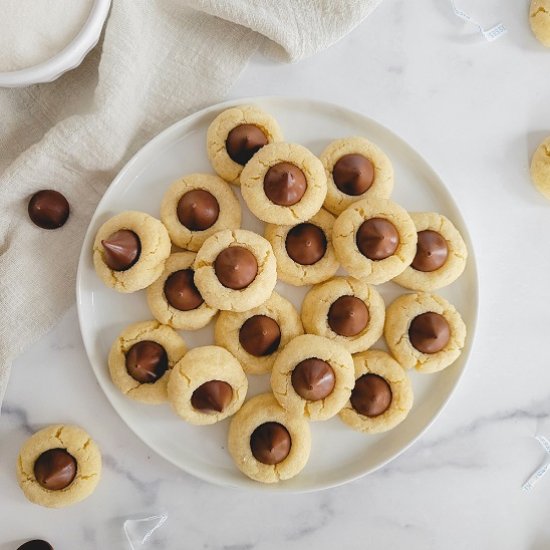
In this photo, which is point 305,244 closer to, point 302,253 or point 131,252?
point 302,253

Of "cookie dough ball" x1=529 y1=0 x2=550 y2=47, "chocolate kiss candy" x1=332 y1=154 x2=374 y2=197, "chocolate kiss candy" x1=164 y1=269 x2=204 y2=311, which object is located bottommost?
"chocolate kiss candy" x1=164 y1=269 x2=204 y2=311

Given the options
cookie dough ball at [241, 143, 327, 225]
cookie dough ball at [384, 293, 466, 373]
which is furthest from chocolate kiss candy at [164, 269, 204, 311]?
cookie dough ball at [384, 293, 466, 373]

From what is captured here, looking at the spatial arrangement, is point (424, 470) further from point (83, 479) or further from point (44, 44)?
point (44, 44)

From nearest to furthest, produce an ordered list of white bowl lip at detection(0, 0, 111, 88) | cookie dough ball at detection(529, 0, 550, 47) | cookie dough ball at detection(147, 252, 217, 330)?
white bowl lip at detection(0, 0, 111, 88), cookie dough ball at detection(147, 252, 217, 330), cookie dough ball at detection(529, 0, 550, 47)

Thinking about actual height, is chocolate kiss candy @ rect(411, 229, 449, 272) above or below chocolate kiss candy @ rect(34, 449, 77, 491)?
above

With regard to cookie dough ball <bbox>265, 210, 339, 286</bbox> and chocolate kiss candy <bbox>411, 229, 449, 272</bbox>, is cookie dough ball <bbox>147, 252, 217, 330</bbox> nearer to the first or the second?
cookie dough ball <bbox>265, 210, 339, 286</bbox>

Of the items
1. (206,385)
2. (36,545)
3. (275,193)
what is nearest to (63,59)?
(275,193)

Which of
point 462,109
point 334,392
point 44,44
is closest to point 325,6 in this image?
point 462,109
